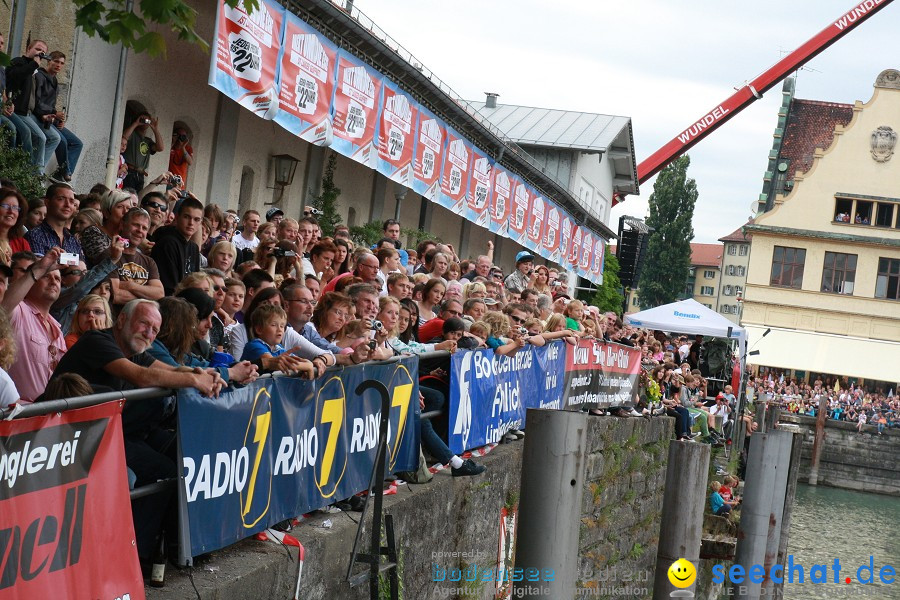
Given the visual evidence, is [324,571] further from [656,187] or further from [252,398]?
[656,187]

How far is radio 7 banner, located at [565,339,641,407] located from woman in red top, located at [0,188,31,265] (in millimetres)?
6947

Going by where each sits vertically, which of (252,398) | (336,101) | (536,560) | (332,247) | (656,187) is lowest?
(536,560)

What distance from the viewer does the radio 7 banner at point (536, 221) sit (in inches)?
1198

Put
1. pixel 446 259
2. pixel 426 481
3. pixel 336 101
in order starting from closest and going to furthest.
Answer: pixel 426 481 < pixel 446 259 < pixel 336 101

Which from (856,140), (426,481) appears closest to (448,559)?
(426,481)

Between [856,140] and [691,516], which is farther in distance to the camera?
[856,140]

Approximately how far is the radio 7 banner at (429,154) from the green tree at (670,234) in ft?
232

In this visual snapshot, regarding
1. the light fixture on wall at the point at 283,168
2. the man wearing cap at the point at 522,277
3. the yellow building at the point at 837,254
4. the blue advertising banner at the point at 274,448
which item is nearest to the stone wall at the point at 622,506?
the man wearing cap at the point at 522,277

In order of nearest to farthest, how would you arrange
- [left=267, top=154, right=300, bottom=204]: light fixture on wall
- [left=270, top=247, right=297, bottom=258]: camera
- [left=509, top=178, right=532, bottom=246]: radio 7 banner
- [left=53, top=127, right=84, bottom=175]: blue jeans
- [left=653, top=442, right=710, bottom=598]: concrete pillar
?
[left=270, top=247, right=297, bottom=258]: camera
[left=653, top=442, right=710, bottom=598]: concrete pillar
[left=53, top=127, right=84, bottom=175]: blue jeans
[left=267, top=154, right=300, bottom=204]: light fixture on wall
[left=509, top=178, right=532, bottom=246]: radio 7 banner

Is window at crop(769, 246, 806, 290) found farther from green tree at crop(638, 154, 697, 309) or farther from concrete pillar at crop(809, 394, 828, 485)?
green tree at crop(638, 154, 697, 309)

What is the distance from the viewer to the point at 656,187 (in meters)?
92.8

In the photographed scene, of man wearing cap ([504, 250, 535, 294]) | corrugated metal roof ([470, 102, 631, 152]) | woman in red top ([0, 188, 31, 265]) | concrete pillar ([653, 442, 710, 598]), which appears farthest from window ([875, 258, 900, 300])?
woman in red top ([0, 188, 31, 265])

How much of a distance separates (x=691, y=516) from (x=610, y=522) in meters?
3.18

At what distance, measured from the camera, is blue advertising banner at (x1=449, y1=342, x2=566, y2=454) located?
8875 mm
